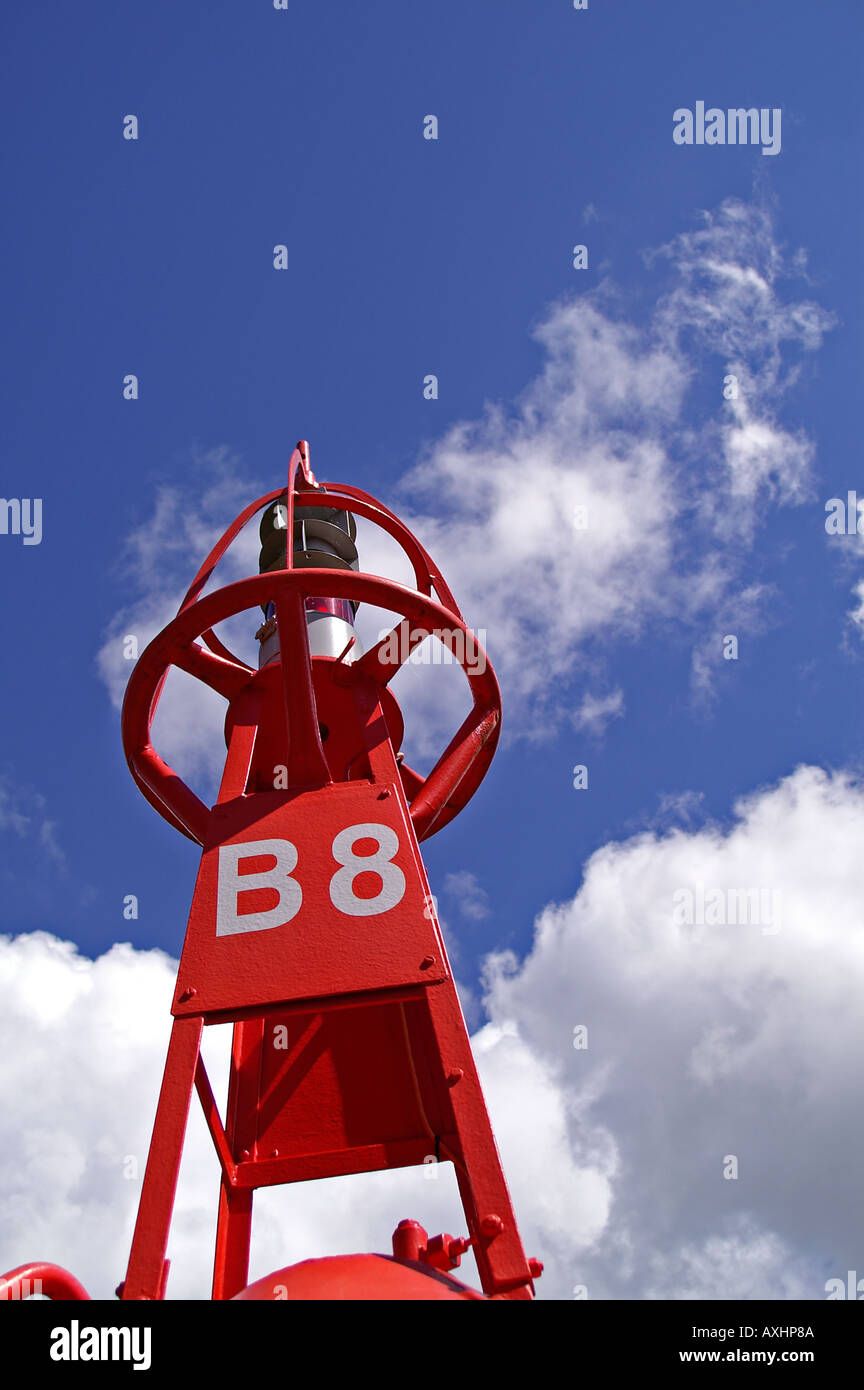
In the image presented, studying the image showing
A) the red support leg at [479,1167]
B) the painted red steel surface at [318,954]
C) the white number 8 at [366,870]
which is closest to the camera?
the red support leg at [479,1167]

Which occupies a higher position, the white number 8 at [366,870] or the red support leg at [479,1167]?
the white number 8 at [366,870]

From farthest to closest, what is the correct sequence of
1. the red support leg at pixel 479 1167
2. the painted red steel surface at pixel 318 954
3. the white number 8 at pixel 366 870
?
1. the white number 8 at pixel 366 870
2. the painted red steel surface at pixel 318 954
3. the red support leg at pixel 479 1167

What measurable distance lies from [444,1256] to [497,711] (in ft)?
12.8

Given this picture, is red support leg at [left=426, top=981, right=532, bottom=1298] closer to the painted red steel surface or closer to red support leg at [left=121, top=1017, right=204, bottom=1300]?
the painted red steel surface

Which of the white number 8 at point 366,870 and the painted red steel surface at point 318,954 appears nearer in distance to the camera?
the painted red steel surface at point 318,954

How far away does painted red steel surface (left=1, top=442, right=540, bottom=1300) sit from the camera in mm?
4844

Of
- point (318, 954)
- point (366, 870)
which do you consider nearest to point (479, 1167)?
point (318, 954)

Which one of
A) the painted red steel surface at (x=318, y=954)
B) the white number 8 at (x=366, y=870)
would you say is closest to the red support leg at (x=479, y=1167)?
the painted red steel surface at (x=318, y=954)

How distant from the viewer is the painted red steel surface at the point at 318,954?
15.9 feet

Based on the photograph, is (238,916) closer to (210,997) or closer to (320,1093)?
(210,997)

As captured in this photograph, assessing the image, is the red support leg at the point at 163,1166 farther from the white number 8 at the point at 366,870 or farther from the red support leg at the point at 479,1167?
the red support leg at the point at 479,1167

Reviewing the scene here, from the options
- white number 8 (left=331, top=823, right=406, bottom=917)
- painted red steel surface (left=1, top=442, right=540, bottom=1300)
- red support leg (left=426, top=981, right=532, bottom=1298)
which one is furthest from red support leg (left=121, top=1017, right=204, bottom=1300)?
red support leg (left=426, top=981, right=532, bottom=1298)
